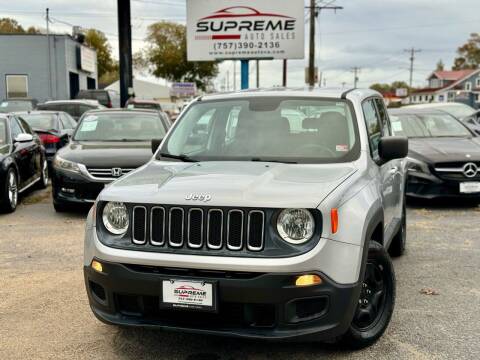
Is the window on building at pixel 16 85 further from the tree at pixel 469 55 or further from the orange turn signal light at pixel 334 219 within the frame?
the tree at pixel 469 55

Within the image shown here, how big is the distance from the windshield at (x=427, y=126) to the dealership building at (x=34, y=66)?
90.4 ft

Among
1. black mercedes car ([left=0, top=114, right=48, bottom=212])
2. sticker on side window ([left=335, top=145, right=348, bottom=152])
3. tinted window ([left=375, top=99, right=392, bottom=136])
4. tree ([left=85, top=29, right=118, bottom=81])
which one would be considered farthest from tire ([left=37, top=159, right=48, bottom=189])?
tree ([left=85, top=29, right=118, bottom=81])

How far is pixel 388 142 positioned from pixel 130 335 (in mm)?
2394

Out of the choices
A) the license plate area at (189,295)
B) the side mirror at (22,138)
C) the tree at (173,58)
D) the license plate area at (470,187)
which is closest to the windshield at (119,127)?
the side mirror at (22,138)

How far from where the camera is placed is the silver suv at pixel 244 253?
134 inches

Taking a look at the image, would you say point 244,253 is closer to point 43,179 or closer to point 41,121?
point 43,179

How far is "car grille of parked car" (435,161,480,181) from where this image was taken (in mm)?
9113

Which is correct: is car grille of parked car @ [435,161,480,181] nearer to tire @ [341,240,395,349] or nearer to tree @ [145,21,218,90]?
tire @ [341,240,395,349]

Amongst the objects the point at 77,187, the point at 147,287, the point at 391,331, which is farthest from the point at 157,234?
the point at 77,187

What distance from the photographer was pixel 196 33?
18219 millimetres

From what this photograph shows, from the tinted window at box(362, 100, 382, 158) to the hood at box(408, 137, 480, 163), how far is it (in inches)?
161

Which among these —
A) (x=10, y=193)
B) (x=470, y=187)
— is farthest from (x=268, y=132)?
(x=10, y=193)

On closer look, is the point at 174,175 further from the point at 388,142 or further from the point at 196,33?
the point at 196,33

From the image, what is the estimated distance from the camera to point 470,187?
912cm
